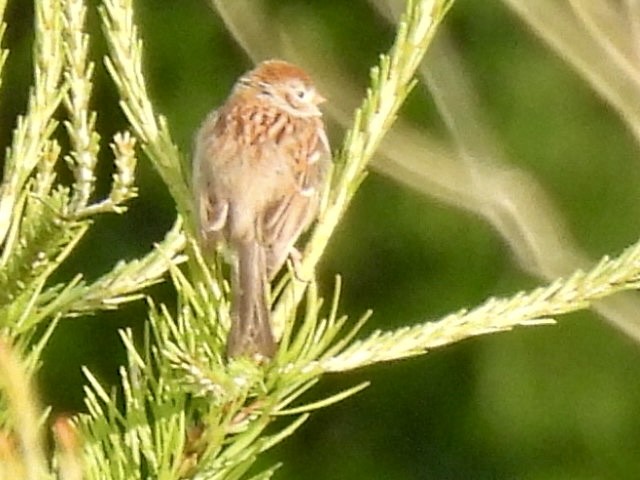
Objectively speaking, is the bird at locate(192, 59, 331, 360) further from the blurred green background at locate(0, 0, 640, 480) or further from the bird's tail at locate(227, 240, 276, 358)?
the blurred green background at locate(0, 0, 640, 480)

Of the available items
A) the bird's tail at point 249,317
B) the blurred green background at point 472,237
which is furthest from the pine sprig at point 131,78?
the blurred green background at point 472,237

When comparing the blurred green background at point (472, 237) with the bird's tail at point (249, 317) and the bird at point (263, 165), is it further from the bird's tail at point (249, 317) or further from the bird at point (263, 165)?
the bird's tail at point (249, 317)

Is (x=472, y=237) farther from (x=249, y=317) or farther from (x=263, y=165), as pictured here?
(x=249, y=317)

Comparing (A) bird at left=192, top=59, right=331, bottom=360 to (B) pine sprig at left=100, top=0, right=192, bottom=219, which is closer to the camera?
(B) pine sprig at left=100, top=0, right=192, bottom=219

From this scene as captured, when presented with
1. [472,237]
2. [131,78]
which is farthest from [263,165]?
[472,237]

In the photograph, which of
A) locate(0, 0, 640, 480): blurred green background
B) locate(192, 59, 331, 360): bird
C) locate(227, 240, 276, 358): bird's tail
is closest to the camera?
locate(227, 240, 276, 358): bird's tail

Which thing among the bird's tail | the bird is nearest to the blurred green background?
the bird
